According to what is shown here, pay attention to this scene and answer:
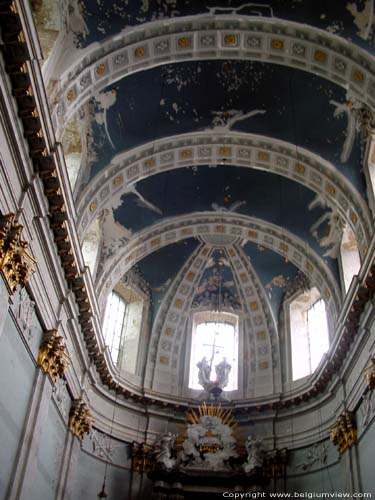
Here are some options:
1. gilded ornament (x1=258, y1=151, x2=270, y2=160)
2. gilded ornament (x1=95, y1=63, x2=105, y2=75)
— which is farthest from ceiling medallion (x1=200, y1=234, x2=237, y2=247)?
gilded ornament (x1=95, y1=63, x2=105, y2=75)

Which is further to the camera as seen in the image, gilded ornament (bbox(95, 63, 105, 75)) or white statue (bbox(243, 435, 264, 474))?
white statue (bbox(243, 435, 264, 474))

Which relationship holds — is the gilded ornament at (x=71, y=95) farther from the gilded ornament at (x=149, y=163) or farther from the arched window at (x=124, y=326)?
the arched window at (x=124, y=326)

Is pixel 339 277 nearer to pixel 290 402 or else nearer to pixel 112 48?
pixel 290 402

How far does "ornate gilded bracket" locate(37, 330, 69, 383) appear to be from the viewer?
39.7 feet

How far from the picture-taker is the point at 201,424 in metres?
17.8

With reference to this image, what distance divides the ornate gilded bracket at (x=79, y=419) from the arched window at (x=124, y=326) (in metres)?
3.61

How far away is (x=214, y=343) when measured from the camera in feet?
67.4

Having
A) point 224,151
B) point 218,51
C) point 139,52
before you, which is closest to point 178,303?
point 224,151

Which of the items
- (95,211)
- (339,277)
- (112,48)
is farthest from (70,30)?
(339,277)

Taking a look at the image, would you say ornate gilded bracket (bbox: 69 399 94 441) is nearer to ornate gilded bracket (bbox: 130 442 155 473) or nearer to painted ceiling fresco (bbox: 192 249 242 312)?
ornate gilded bracket (bbox: 130 442 155 473)

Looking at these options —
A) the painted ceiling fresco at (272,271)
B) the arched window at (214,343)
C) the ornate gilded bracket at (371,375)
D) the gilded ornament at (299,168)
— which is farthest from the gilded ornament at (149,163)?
the ornate gilded bracket at (371,375)

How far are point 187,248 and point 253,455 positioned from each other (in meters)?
6.91

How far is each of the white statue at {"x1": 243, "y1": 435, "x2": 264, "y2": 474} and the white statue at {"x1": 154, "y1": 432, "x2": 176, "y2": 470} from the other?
2.08 meters

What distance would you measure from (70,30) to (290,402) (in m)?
11.9
